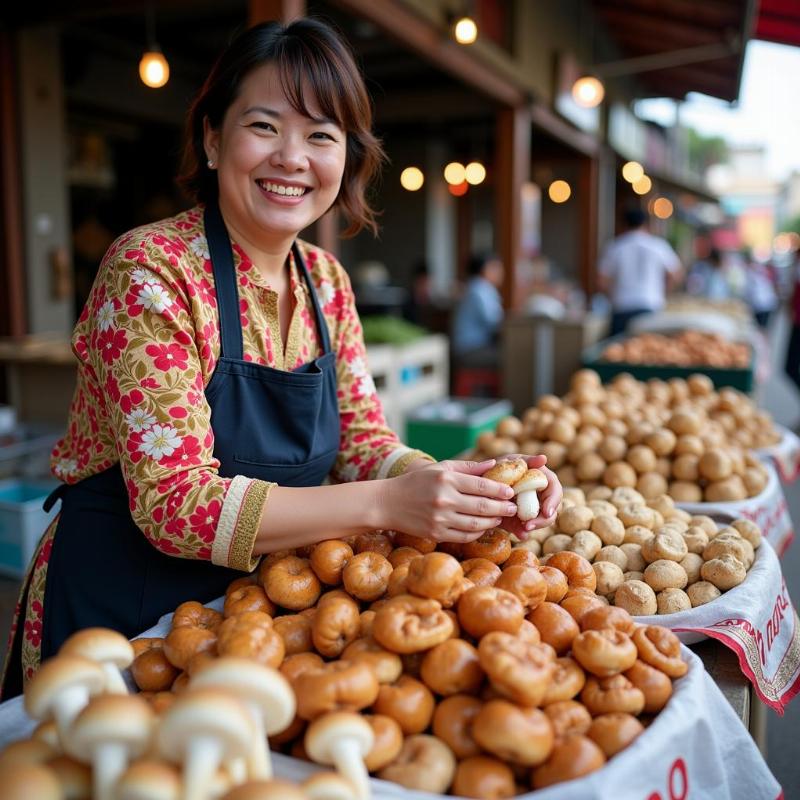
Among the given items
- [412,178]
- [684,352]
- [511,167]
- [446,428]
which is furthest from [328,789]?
[412,178]

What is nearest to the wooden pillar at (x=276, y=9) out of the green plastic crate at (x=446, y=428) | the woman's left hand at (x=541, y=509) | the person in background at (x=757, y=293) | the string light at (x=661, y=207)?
the green plastic crate at (x=446, y=428)

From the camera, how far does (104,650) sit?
3.62 feet

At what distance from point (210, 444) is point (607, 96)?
513 inches

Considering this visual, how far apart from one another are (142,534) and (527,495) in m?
0.78

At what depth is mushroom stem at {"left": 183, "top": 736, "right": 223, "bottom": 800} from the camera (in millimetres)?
888

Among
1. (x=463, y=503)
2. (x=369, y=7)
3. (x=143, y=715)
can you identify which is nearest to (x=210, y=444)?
(x=463, y=503)

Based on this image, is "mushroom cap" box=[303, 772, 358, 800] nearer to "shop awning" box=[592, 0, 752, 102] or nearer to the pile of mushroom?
the pile of mushroom

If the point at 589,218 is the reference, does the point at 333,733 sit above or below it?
below

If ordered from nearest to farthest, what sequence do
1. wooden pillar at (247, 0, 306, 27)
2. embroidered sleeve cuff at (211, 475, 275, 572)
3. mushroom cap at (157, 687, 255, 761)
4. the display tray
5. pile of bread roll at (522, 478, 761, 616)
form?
mushroom cap at (157, 687, 255, 761)
embroidered sleeve cuff at (211, 475, 275, 572)
pile of bread roll at (522, 478, 761, 616)
wooden pillar at (247, 0, 306, 27)
the display tray

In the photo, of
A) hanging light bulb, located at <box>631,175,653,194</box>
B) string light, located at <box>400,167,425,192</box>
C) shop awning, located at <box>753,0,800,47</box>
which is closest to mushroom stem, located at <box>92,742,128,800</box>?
shop awning, located at <box>753,0,800,47</box>

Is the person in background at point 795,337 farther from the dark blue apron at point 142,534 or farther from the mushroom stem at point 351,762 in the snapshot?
the mushroom stem at point 351,762

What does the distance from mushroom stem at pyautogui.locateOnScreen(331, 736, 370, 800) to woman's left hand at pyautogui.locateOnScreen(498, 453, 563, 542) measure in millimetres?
700

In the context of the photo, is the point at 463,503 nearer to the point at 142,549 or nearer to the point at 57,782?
the point at 142,549

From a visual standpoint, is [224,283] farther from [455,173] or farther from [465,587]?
[455,173]
